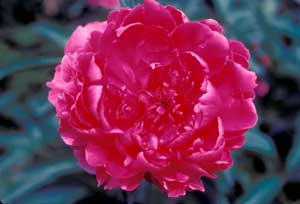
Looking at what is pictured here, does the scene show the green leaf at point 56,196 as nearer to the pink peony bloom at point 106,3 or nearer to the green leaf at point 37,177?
the green leaf at point 37,177

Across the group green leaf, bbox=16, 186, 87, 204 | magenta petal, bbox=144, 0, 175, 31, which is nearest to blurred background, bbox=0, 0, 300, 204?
green leaf, bbox=16, 186, 87, 204

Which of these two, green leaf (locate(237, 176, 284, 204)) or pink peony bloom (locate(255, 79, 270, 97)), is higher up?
pink peony bloom (locate(255, 79, 270, 97))

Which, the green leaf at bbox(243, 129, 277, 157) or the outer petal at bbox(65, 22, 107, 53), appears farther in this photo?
the green leaf at bbox(243, 129, 277, 157)

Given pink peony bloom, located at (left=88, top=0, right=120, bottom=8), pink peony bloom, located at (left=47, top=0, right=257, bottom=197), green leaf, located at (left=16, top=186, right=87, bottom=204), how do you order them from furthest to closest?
1. pink peony bloom, located at (left=88, top=0, right=120, bottom=8)
2. green leaf, located at (left=16, top=186, right=87, bottom=204)
3. pink peony bloom, located at (left=47, top=0, right=257, bottom=197)

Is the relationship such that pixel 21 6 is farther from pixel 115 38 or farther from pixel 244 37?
pixel 115 38

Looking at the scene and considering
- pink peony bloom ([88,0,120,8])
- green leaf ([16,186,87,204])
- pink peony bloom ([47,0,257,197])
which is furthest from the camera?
pink peony bloom ([88,0,120,8])

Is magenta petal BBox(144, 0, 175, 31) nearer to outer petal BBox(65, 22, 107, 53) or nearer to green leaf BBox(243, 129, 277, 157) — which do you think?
outer petal BBox(65, 22, 107, 53)

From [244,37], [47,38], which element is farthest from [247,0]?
[47,38]

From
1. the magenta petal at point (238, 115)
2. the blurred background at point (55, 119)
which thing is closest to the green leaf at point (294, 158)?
the blurred background at point (55, 119)
